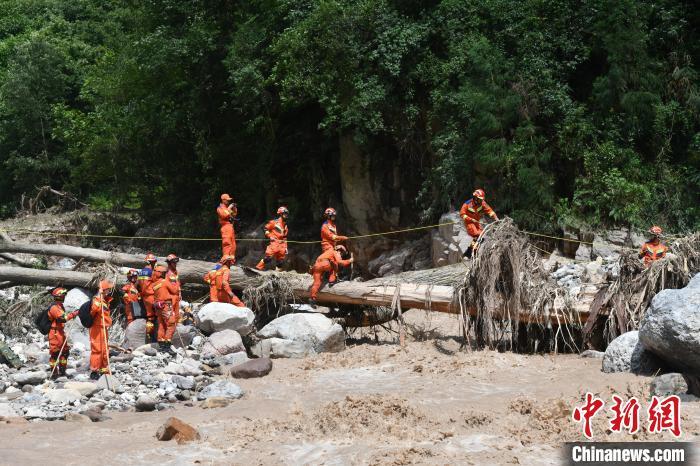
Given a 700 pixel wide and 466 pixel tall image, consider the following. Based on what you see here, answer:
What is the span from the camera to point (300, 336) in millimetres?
13188

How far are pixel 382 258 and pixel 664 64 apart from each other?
316 inches

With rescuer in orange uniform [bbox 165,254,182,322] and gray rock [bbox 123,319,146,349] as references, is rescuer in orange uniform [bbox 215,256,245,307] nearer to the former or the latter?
rescuer in orange uniform [bbox 165,254,182,322]

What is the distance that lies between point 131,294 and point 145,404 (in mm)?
3246

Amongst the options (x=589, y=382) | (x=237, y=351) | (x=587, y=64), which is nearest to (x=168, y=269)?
(x=237, y=351)

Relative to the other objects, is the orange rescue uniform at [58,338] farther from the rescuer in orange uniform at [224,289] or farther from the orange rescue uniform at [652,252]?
the orange rescue uniform at [652,252]

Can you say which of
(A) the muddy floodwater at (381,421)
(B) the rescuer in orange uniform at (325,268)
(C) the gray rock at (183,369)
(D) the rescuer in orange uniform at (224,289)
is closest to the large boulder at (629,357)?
(A) the muddy floodwater at (381,421)

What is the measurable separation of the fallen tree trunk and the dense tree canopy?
19.6 feet

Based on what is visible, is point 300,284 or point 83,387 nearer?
point 83,387

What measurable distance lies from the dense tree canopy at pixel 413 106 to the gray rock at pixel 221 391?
30.4 feet

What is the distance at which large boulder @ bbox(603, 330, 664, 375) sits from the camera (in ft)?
32.6

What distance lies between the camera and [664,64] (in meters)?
18.6

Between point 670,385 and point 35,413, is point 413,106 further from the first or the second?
point 35,413

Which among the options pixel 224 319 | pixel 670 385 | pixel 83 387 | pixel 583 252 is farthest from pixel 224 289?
pixel 583 252

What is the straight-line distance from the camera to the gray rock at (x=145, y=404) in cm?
1030
